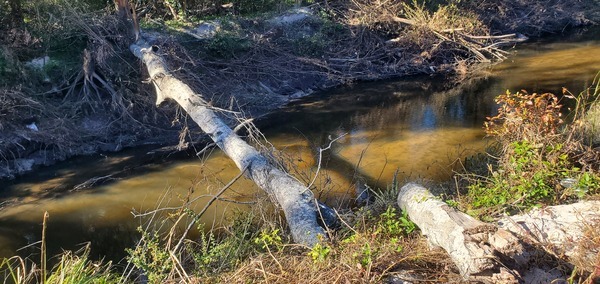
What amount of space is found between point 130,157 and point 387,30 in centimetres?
903

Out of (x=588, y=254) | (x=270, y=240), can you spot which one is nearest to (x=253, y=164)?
(x=270, y=240)

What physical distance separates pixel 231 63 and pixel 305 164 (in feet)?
17.2

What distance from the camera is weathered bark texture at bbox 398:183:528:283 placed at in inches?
130

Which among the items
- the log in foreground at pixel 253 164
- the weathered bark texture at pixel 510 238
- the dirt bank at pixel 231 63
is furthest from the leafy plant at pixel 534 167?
the dirt bank at pixel 231 63

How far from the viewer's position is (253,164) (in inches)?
240

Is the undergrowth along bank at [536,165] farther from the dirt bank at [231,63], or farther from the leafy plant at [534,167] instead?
the dirt bank at [231,63]

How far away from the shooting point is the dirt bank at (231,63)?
9.28 metres

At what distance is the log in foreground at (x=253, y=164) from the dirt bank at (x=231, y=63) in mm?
438

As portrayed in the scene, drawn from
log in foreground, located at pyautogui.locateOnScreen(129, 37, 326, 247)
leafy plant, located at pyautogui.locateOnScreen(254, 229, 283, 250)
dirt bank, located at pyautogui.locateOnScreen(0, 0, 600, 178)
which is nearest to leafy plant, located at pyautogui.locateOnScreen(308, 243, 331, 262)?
log in foreground, located at pyautogui.locateOnScreen(129, 37, 326, 247)

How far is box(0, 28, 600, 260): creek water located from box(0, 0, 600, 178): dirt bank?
656mm

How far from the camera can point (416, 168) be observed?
25.0ft

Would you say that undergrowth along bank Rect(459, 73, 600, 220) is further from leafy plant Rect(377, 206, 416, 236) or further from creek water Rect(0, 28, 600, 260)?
creek water Rect(0, 28, 600, 260)

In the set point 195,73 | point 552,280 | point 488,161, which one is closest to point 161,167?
point 195,73

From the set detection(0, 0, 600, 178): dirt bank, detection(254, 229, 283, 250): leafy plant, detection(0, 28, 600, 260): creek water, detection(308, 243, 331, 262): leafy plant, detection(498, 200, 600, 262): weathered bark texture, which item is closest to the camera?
detection(308, 243, 331, 262): leafy plant
